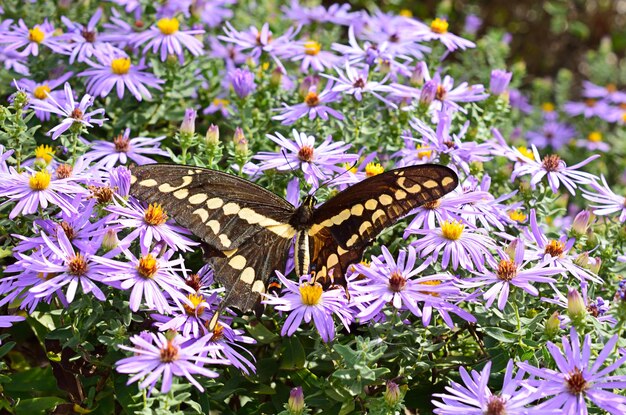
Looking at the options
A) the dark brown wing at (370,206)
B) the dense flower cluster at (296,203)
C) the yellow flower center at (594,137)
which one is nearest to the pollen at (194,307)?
the dense flower cluster at (296,203)

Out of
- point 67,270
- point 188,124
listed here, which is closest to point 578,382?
point 67,270

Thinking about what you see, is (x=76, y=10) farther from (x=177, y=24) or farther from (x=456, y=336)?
(x=456, y=336)

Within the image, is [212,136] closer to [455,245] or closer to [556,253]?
[455,245]

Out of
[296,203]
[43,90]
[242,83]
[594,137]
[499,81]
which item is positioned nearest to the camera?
[296,203]

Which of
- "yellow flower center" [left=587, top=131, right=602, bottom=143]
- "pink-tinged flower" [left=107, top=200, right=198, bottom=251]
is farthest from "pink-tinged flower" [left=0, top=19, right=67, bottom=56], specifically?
"yellow flower center" [left=587, top=131, right=602, bottom=143]

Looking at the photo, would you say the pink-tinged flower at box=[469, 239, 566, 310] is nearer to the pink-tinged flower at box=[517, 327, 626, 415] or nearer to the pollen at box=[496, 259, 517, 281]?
the pollen at box=[496, 259, 517, 281]

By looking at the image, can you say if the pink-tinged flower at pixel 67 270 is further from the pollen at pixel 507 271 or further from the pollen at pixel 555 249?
the pollen at pixel 555 249

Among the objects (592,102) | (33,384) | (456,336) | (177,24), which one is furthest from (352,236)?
(592,102)
